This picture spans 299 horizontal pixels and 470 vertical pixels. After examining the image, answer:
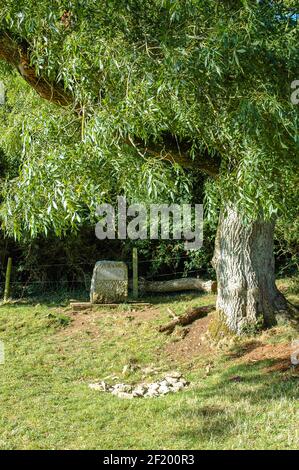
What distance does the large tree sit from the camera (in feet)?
15.5

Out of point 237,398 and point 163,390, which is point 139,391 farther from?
point 237,398

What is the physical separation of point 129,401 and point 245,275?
2.92 m

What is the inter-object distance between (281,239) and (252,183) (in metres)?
7.26

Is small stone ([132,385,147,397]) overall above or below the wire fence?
below

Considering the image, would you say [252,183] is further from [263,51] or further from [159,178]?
[263,51]

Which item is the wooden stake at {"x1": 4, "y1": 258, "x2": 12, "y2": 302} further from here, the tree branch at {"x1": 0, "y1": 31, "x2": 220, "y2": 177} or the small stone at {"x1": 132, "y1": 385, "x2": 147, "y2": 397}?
the tree branch at {"x1": 0, "y1": 31, "x2": 220, "y2": 177}

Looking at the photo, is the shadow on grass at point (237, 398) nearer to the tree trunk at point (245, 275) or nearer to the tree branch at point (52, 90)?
the tree trunk at point (245, 275)

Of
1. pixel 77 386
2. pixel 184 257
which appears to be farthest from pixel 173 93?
pixel 184 257

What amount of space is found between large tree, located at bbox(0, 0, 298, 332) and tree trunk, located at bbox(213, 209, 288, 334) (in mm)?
2708

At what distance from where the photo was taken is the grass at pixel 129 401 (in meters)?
5.39

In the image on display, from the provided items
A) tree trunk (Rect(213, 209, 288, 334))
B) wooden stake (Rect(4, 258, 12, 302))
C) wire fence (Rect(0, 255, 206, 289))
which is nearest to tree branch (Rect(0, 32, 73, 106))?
tree trunk (Rect(213, 209, 288, 334))

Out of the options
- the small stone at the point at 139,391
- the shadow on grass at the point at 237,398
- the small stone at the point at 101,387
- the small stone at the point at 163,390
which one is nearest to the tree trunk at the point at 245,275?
the shadow on grass at the point at 237,398

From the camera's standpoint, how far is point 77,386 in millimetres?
7449

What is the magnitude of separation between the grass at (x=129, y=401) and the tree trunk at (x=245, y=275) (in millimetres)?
370
